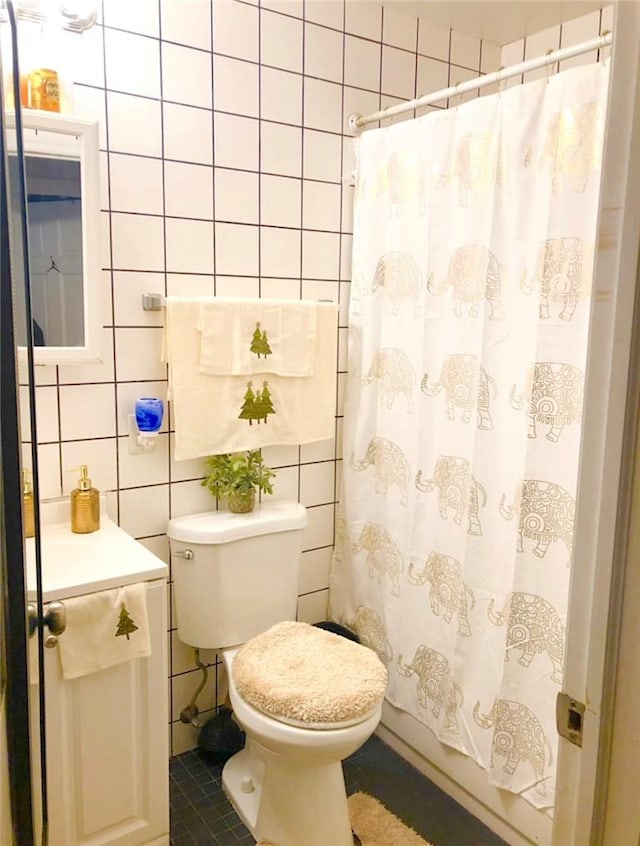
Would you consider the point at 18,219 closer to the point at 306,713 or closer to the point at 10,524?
the point at 10,524

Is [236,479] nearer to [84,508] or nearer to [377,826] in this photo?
[84,508]

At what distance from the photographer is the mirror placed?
1.64m

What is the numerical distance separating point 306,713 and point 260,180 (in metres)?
1.50

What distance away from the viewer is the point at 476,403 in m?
1.80

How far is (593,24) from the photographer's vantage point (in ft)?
7.04

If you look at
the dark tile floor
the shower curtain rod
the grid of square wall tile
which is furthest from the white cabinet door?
the shower curtain rod

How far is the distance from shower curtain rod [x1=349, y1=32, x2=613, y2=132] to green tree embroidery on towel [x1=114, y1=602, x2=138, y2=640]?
1549 millimetres

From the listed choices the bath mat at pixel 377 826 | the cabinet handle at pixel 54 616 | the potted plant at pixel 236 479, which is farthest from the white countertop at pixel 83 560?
the bath mat at pixel 377 826

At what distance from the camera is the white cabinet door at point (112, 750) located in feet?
4.99

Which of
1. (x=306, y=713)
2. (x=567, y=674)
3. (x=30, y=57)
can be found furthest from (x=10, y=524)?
(x=30, y=57)

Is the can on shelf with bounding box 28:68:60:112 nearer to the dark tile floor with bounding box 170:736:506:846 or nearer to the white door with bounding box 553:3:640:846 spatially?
the white door with bounding box 553:3:640:846

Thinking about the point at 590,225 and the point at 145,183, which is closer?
the point at 590,225

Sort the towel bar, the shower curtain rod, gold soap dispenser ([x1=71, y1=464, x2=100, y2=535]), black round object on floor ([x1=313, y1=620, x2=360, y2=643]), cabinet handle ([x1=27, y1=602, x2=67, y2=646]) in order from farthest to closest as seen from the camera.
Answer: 1. black round object on floor ([x1=313, y1=620, x2=360, y2=643])
2. the towel bar
3. gold soap dispenser ([x1=71, y1=464, x2=100, y2=535])
4. the shower curtain rod
5. cabinet handle ([x1=27, y1=602, x2=67, y2=646])

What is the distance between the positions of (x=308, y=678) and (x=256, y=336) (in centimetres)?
97
